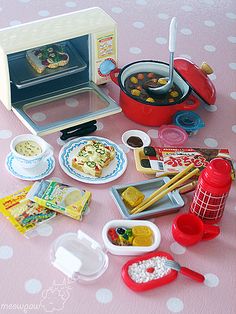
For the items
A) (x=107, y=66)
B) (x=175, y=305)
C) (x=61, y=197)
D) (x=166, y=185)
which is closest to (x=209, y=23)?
(x=107, y=66)

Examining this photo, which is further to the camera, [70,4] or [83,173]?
[70,4]

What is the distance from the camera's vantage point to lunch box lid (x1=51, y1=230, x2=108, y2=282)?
1052 mm

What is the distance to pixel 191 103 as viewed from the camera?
1363mm

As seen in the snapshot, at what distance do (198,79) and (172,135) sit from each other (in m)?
0.14

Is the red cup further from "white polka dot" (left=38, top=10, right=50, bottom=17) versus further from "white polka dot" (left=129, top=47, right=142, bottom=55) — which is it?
"white polka dot" (left=38, top=10, right=50, bottom=17)

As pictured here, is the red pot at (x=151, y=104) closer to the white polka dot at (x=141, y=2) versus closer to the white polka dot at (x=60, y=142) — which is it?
the white polka dot at (x=60, y=142)

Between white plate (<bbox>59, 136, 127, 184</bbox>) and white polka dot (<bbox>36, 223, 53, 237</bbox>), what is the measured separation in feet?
0.42

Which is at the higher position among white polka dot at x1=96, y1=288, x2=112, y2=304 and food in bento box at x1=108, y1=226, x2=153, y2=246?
food in bento box at x1=108, y1=226, x2=153, y2=246

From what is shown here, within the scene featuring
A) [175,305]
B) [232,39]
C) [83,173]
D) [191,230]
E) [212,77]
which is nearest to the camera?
[175,305]

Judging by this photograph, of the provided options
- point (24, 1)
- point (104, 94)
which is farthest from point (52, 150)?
point (24, 1)

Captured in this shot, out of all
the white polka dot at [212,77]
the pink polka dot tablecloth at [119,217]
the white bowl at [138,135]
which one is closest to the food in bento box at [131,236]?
the pink polka dot tablecloth at [119,217]

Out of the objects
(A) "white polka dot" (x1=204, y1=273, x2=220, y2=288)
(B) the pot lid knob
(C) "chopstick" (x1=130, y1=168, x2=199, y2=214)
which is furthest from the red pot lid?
(A) "white polka dot" (x1=204, y1=273, x2=220, y2=288)

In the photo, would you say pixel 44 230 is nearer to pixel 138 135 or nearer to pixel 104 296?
pixel 104 296

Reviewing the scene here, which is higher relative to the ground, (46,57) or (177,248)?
(46,57)
